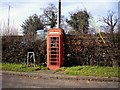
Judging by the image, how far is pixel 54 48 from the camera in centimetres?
1247

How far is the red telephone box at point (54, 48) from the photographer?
1230cm

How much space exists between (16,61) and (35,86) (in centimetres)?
599

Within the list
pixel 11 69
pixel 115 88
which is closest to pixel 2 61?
pixel 11 69

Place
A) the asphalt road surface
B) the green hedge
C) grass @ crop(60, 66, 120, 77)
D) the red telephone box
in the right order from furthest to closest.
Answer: the green hedge → the red telephone box → grass @ crop(60, 66, 120, 77) → the asphalt road surface

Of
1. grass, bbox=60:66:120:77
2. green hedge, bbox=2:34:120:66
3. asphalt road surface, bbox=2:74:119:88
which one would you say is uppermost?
green hedge, bbox=2:34:120:66

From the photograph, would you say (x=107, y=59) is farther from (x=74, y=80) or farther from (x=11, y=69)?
(x=11, y=69)

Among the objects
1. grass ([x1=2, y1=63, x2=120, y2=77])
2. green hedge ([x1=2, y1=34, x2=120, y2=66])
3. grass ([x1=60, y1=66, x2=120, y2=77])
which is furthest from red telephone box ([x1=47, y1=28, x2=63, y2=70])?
grass ([x1=60, y1=66, x2=120, y2=77])

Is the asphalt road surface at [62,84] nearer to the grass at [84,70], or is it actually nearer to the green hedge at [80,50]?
the grass at [84,70]

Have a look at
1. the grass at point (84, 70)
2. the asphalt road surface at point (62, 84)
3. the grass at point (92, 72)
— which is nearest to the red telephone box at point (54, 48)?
the grass at point (84, 70)

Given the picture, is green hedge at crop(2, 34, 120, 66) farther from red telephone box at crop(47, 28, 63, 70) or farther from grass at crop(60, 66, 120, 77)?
grass at crop(60, 66, 120, 77)

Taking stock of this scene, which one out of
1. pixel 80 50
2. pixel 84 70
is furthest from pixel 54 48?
pixel 84 70

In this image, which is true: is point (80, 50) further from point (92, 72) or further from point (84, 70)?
point (92, 72)

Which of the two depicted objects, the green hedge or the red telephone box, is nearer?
the red telephone box

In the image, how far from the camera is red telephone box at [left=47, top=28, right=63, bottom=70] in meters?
12.3
